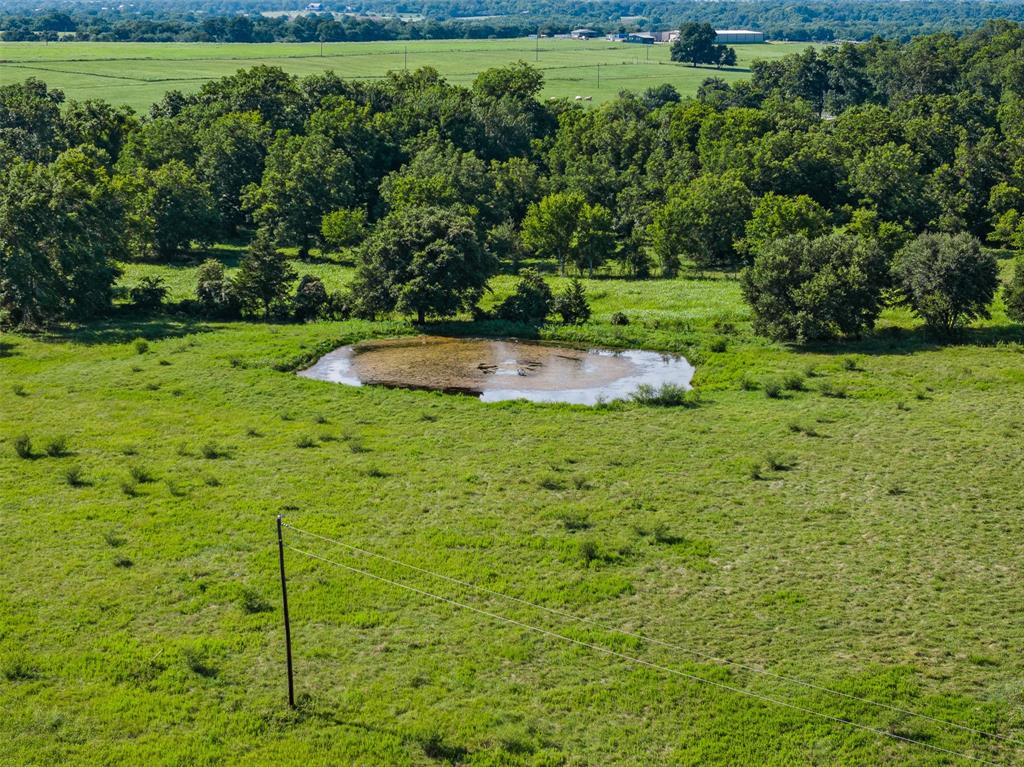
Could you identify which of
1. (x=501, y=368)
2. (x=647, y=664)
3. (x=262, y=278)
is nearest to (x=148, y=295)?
(x=262, y=278)

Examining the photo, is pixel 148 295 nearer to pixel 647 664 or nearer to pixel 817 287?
pixel 817 287

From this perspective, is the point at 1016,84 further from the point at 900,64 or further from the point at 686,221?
the point at 686,221

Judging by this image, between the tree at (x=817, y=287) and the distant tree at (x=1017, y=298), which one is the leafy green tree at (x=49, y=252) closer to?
the tree at (x=817, y=287)

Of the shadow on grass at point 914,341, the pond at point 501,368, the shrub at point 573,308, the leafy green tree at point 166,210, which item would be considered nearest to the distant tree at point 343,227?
the leafy green tree at point 166,210

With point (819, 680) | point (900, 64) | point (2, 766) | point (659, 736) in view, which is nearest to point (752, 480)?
point (819, 680)

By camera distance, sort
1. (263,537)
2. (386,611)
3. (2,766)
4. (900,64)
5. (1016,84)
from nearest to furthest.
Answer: (2,766)
(386,611)
(263,537)
(1016,84)
(900,64)

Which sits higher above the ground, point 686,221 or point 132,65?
point 132,65
